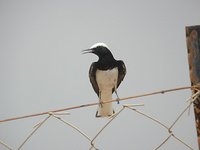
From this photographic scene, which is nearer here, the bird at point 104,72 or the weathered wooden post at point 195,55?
the weathered wooden post at point 195,55

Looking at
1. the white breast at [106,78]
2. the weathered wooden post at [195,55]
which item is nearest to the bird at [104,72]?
the white breast at [106,78]

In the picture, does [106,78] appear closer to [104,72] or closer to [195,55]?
[104,72]

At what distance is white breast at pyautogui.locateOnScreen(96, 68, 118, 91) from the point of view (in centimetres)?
99

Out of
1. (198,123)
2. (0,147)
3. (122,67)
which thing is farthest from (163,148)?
(198,123)

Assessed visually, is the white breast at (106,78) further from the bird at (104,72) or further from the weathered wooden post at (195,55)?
the weathered wooden post at (195,55)

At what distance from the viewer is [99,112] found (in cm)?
91

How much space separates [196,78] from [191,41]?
0.20ft

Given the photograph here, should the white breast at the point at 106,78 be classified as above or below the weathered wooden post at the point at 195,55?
below

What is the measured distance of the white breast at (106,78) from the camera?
99cm

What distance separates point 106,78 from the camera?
984mm

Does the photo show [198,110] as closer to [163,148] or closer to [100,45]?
[100,45]

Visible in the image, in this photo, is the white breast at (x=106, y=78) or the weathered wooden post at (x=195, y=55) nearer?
the weathered wooden post at (x=195, y=55)

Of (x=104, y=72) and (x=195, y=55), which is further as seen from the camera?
(x=104, y=72)

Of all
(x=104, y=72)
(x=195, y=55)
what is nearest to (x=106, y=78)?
(x=104, y=72)
